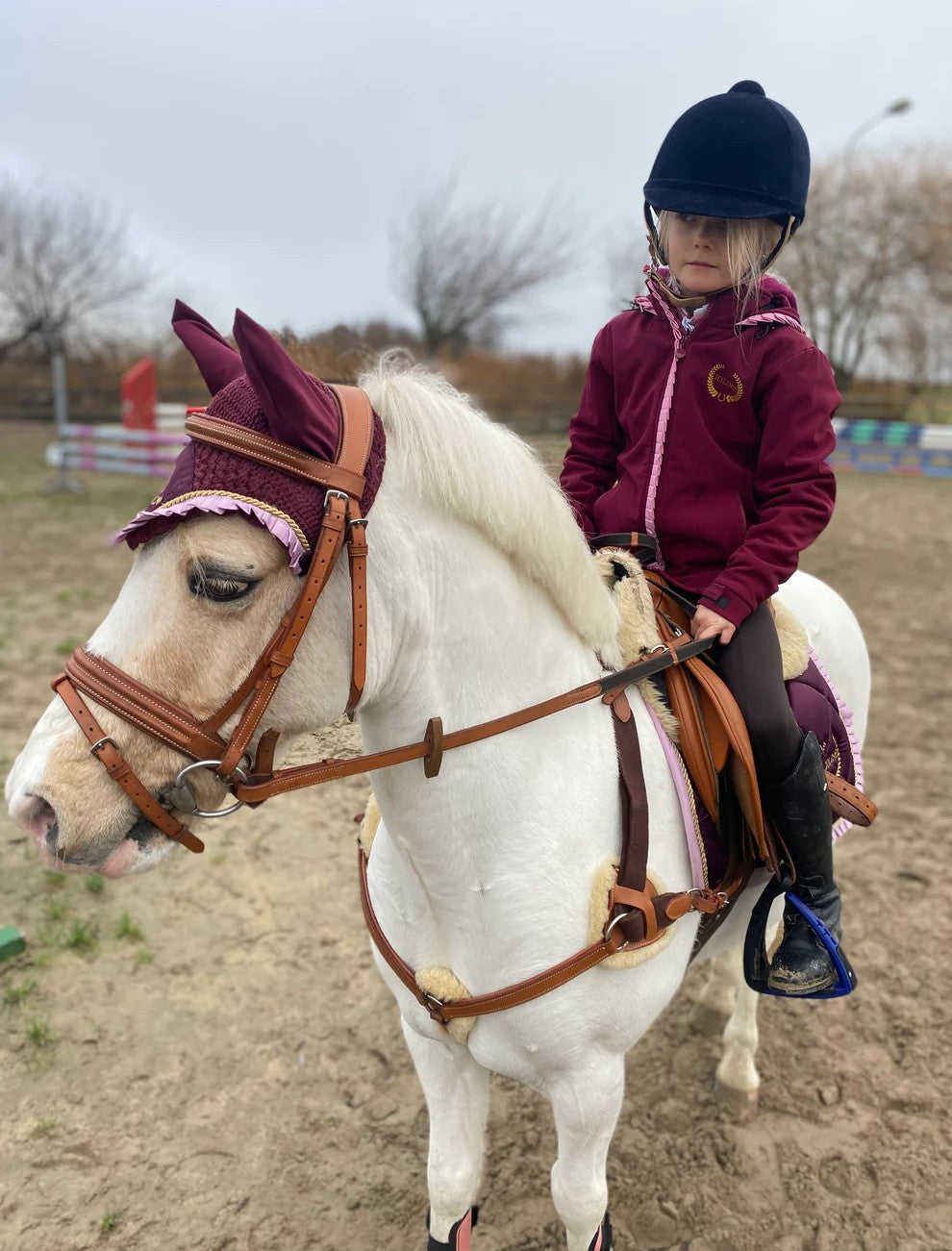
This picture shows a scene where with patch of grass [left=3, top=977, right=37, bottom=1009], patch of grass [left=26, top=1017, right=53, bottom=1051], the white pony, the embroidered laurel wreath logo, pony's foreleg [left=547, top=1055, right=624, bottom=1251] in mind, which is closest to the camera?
the white pony

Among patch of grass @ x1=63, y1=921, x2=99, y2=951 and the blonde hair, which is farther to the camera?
patch of grass @ x1=63, y1=921, x2=99, y2=951

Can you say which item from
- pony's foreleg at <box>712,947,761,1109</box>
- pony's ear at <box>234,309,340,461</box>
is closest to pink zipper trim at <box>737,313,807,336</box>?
pony's ear at <box>234,309,340,461</box>

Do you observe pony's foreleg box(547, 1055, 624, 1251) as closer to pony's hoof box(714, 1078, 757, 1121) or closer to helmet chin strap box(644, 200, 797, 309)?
pony's hoof box(714, 1078, 757, 1121)

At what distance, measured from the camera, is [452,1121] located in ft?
6.19

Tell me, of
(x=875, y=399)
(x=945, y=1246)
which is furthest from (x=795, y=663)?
(x=875, y=399)

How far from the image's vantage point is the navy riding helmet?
1.72 meters

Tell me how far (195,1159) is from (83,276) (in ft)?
106

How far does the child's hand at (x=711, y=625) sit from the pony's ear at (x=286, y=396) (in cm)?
91

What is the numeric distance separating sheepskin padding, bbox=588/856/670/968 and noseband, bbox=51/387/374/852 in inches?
27.2

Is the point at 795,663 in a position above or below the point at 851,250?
below

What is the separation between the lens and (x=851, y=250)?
92.5 feet

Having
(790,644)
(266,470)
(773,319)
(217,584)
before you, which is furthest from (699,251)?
(217,584)

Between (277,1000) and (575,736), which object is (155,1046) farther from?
(575,736)

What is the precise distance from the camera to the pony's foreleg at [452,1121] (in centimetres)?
186
